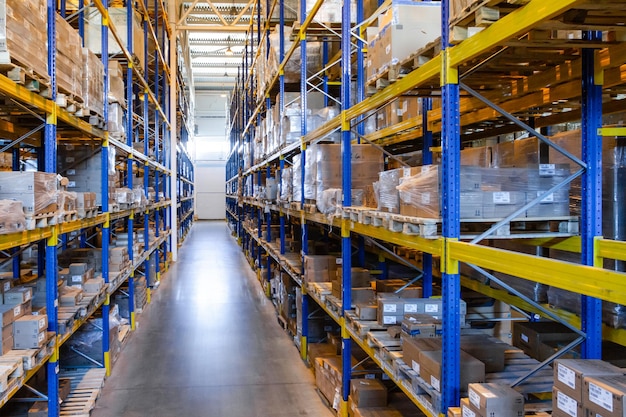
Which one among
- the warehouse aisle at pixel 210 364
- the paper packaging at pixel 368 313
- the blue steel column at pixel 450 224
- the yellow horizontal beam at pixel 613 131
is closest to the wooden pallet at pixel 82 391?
the warehouse aisle at pixel 210 364

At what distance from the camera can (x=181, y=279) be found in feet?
44.9

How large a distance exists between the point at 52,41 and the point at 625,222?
4.73 m

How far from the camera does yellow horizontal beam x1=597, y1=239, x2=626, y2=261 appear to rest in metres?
3.01

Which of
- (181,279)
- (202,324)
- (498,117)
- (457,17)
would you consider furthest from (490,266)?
(181,279)

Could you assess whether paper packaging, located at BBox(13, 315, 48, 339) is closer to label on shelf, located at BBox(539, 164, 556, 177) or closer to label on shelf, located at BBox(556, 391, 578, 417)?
label on shelf, located at BBox(556, 391, 578, 417)

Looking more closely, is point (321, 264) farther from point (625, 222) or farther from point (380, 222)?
point (625, 222)

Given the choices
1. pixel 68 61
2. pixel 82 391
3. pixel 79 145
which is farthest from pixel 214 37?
pixel 82 391

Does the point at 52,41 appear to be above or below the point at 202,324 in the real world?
above

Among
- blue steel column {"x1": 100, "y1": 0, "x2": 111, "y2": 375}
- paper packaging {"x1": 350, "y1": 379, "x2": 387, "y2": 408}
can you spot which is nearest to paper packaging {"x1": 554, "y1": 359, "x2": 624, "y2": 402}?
paper packaging {"x1": 350, "y1": 379, "x2": 387, "y2": 408}

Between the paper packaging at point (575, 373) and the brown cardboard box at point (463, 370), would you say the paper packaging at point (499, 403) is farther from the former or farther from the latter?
the brown cardboard box at point (463, 370)

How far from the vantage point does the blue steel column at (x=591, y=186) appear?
10.1 feet

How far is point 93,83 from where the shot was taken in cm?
607

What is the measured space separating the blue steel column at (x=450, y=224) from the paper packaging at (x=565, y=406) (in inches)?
25.9

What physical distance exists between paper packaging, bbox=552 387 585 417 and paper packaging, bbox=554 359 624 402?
0.7 inches
